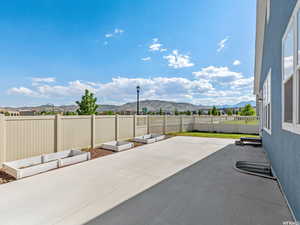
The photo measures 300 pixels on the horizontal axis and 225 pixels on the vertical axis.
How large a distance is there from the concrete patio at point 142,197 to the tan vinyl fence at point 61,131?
1713mm

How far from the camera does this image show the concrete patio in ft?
7.55

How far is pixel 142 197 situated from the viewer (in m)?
2.93

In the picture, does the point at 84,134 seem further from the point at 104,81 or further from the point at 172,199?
the point at 104,81

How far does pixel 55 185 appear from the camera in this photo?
3.44 metres

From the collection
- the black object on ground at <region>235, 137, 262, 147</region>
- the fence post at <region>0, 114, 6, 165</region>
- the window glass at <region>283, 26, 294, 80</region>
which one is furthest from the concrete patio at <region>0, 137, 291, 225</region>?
the black object on ground at <region>235, 137, 262, 147</region>

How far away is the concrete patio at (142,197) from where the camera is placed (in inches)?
90.7

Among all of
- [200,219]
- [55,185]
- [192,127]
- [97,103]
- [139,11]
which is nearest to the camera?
[200,219]

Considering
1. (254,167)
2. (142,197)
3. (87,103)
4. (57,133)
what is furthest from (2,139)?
(87,103)

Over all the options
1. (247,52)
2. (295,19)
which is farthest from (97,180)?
(247,52)

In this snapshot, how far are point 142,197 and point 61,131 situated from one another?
4762 millimetres

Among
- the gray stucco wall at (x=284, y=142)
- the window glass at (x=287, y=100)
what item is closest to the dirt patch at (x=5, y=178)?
the gray stucco wall at (x=284, y=142)

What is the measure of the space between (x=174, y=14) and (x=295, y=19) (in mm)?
9019

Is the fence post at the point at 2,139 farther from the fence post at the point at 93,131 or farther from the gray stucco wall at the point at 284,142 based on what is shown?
the gray stucco wall at the point at 284,142

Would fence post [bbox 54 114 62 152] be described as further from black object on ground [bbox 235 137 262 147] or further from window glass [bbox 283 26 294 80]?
black object on ground [bbox 235 137 262 147]
